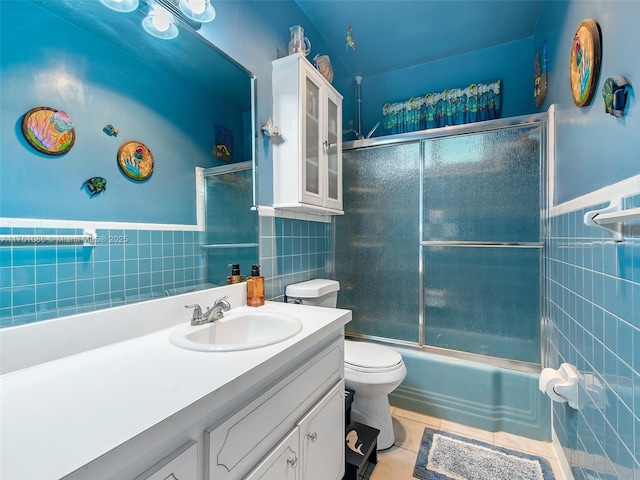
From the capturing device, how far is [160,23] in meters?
1.07

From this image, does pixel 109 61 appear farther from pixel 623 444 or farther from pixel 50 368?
pixel 623 444

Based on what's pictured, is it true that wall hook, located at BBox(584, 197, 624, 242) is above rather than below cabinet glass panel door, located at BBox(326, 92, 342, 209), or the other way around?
below

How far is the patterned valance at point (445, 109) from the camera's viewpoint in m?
2.33

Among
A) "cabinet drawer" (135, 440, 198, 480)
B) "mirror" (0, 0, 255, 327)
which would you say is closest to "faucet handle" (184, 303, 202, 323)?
"mirror" (0, 0, 255, 327)

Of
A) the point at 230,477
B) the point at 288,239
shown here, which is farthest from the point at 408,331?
the point at 230,477

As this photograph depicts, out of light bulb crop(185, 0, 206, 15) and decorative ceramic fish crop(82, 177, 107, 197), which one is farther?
light bulb crop(185, 0, 206, 15)

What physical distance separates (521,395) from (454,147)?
5.16 ft

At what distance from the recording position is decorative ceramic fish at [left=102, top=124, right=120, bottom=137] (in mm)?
903

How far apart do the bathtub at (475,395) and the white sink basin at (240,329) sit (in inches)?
48.6

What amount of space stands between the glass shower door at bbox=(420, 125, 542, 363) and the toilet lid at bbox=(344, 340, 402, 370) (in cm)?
53

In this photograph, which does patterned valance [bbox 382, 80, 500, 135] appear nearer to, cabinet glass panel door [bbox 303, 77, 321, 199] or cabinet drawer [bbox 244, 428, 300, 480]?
cabinet glass panel door [bbox 303, 77, 321, 199]

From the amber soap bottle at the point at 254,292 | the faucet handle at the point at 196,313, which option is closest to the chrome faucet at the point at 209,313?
the faucet handle at the point at 196,313

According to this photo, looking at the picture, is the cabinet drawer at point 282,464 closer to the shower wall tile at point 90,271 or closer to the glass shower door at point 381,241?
the shower wall tile at point 90,271

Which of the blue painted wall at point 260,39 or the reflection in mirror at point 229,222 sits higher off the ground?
the blue painted wall at point 260,39
